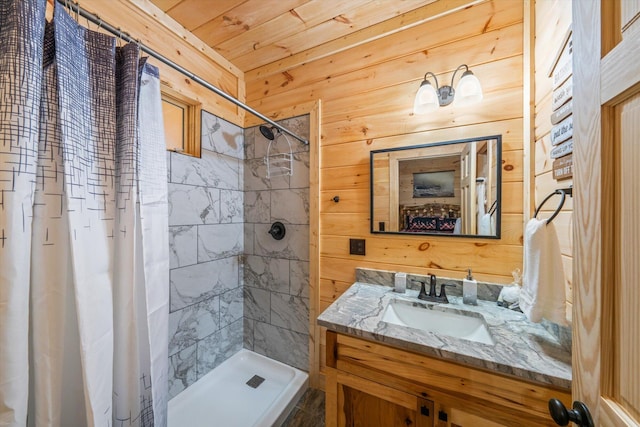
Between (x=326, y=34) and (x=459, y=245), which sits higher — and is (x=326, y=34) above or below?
above

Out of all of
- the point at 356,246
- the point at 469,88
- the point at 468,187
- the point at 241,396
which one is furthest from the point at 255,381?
the point at 469,88

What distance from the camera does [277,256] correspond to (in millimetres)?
1866

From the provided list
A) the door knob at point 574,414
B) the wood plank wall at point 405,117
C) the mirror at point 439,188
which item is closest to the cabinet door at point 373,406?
the door knob at point 574,414

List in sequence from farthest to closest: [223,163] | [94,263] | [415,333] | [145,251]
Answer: [223,163] < [415,333] < [145,251] < [94,263]

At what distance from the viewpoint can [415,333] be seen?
3.06 feet

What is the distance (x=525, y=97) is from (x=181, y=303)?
234cm

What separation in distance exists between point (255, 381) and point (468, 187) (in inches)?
77.7

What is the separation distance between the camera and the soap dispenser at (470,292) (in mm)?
1188

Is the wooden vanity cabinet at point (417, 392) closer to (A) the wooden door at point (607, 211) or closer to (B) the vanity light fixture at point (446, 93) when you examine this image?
(A) the wooden door at point (607, 211)

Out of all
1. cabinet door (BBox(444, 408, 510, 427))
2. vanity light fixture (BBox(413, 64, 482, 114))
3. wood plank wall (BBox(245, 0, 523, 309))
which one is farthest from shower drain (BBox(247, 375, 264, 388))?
vanity light fixture (BBox(413, 64, 482, 114))

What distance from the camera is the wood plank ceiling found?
1.37 meters

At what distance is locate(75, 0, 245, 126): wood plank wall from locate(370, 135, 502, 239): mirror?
130cm

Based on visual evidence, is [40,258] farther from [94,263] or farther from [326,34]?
[326,34]

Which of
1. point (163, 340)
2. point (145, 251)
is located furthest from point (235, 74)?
point (163, 340)
